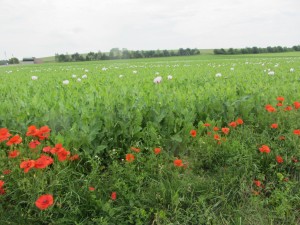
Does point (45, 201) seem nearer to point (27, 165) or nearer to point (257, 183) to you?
point (27, 165)

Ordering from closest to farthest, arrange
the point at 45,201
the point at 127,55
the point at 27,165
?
the point at 45,201
the point at 27,165
the point at 127,55

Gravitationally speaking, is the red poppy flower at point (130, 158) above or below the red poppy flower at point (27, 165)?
below

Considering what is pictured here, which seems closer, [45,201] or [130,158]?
[45,201]

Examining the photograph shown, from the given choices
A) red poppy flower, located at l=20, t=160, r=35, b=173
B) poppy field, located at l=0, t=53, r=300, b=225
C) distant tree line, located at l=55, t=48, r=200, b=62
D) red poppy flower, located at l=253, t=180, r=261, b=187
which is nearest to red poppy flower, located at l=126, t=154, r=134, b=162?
poppy field, located at l=0, t=53, r=300, b=225

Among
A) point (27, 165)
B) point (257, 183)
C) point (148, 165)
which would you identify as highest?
point (27, 165)

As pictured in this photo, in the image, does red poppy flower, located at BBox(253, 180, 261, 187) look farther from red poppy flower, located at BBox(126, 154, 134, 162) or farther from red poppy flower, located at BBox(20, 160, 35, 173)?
red poppy flower, located at BBox(20, 160, 35, 173)

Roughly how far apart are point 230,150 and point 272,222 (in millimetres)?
710

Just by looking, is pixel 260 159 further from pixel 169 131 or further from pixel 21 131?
pixel 21 131

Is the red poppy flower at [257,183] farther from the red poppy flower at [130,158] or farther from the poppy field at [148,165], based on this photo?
the red poppy flower at [130,158]

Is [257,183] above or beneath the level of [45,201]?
beneath

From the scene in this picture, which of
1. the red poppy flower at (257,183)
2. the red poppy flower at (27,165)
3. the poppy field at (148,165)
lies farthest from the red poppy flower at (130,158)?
the red poppy flower at (257,183)

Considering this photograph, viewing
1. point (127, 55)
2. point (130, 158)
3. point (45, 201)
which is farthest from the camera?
point (127, 55)

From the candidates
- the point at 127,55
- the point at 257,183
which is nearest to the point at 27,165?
the point at 257,183

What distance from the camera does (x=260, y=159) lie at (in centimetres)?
296
